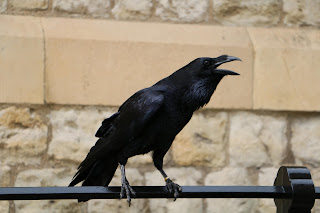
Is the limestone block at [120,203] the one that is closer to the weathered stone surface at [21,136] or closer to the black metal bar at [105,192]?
the weathered stone surface at [21,136]

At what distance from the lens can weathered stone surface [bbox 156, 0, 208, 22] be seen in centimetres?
311

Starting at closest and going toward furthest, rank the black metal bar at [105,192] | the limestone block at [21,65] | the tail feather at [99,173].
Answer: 1. the black metal bar at [105,192]
2. the tail feather at [99,173]
3. the limestone block at [21,65]

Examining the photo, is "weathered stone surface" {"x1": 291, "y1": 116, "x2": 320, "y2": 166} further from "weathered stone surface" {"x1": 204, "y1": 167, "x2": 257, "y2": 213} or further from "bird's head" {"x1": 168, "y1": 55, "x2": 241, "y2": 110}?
"bird's head" {"x1": 168, "y1": 55, "x2": 241, "y2": 110}

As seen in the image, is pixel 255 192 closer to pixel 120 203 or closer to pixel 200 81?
pixel 200 81

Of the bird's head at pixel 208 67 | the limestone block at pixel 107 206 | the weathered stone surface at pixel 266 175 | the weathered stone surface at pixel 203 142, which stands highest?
the bird's head at pixel 208 67

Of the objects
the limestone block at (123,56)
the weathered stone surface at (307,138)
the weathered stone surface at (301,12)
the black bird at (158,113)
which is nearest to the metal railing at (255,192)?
the black bird at (158,113)

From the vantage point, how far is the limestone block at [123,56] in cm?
295

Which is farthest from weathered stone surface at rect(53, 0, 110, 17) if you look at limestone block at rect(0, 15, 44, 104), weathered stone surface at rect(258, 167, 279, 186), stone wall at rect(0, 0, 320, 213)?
weathered stone surface at rect(258, 167, 279, 186)

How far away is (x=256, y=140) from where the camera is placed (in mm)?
3154

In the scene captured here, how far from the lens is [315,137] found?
3.21 metres

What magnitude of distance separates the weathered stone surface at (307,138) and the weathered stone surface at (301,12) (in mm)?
528

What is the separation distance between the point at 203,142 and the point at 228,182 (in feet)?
0.83

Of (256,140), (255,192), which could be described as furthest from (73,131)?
(255,192)

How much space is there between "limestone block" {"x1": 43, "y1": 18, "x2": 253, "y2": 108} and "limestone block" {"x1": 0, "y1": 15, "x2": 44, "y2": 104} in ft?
0.16
